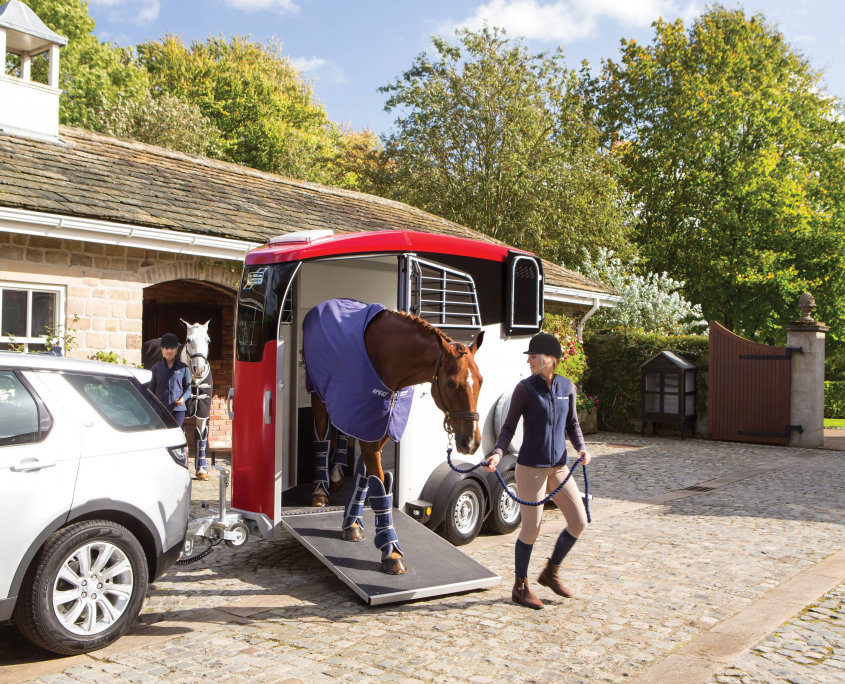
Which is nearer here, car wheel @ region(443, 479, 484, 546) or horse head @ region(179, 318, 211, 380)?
car wheel @ region(443, 479, 484, 546)

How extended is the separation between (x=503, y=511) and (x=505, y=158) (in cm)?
2069

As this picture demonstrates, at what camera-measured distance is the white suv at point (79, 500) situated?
14.0 feet

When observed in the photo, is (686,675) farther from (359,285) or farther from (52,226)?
(52,226)

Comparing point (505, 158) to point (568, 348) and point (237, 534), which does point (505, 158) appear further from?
point (237, 534)

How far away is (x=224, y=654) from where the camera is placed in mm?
4637


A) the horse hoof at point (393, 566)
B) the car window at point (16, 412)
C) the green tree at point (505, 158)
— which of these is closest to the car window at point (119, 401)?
the car window at point (16, 412)

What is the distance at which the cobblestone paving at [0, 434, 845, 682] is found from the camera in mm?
4441

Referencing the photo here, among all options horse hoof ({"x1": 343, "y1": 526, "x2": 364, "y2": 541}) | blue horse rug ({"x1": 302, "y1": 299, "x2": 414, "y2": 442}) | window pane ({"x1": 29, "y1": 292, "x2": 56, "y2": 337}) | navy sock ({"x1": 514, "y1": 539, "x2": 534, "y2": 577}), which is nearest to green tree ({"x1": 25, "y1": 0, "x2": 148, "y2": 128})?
window pane ({"x1": 29, "y1": 292, "x2": 56, "y2": 337})

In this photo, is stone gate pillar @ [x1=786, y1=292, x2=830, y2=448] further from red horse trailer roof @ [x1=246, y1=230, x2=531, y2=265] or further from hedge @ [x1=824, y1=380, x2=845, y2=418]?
hedge @ [x1=824, y1=380, x2=845, y2=418]

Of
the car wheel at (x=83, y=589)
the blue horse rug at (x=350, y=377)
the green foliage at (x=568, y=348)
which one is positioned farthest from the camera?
the green foliage at (x=568, y=348)

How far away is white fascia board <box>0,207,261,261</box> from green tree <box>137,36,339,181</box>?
23637mm

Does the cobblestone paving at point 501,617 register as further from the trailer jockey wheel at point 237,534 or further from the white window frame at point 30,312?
the white window frame at point 30,312

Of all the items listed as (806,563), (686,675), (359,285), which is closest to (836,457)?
(806,563)

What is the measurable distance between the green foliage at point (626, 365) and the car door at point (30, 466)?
1538cm
